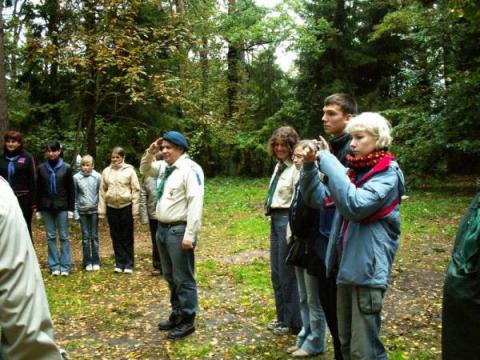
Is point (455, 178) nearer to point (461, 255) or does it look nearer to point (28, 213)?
point (28, 213)

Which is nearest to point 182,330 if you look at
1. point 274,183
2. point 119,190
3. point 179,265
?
point 179,265

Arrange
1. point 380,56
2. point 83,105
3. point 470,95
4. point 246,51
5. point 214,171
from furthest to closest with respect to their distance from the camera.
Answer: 1. point 246,51
2. point 214,171
3. point 380,56
4. point 470,95
5. point 83,105

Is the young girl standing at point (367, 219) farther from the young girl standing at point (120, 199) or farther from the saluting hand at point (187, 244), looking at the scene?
the young girl standing at point (120, 199)

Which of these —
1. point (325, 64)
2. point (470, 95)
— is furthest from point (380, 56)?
point (470, 95)

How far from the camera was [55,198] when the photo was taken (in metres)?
7.39

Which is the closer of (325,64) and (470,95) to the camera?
(470,95)

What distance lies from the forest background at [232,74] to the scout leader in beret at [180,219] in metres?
4.46

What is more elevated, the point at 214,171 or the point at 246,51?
the point at 246,51

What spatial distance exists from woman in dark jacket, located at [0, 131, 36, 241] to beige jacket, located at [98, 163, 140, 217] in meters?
1.05

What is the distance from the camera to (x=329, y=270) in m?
3.28

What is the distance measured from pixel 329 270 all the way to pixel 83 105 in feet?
33.9

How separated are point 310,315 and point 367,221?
5.20 ft

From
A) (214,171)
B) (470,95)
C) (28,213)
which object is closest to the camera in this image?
(28,213)

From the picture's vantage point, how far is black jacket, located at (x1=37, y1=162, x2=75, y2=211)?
24.2 ft
